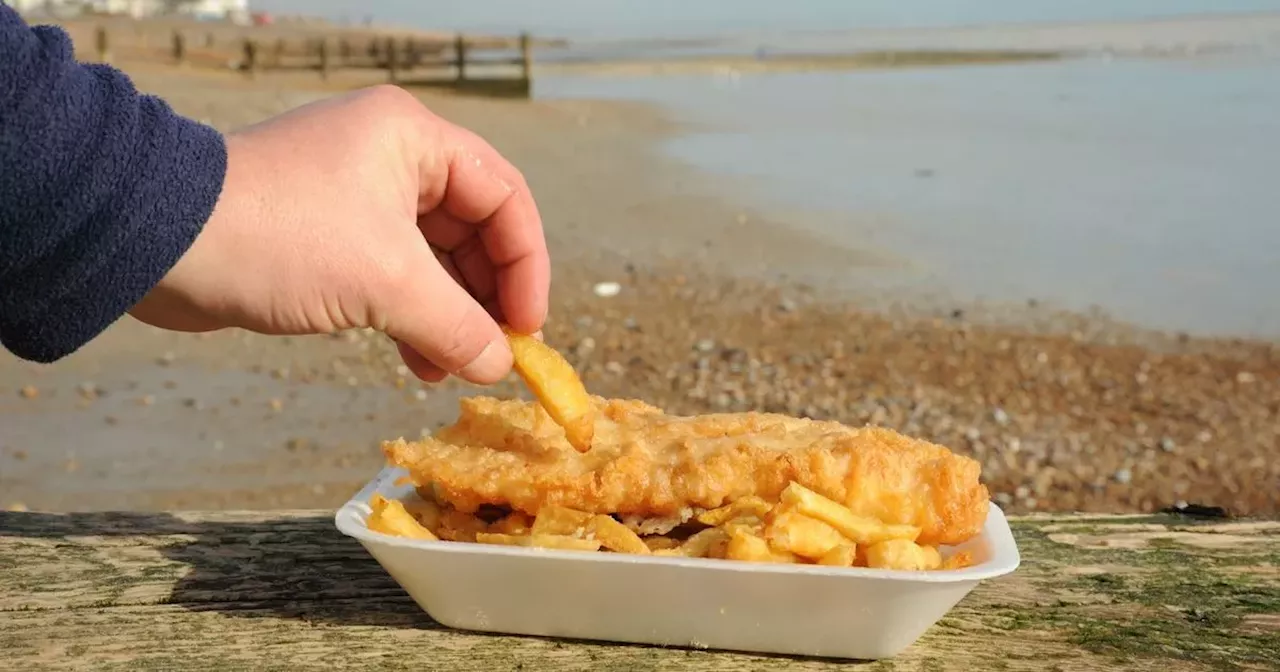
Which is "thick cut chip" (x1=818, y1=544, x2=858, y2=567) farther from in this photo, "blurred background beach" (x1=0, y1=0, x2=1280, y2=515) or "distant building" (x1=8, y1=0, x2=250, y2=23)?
"distant building" (x1=8, y1=0, x2=250, y2=23)

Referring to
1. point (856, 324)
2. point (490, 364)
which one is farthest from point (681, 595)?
point (856, 324)

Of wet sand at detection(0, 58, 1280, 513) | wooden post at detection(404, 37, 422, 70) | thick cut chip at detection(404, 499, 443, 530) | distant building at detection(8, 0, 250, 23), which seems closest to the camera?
thick cut chip at detection(404, 499, 443, 530)

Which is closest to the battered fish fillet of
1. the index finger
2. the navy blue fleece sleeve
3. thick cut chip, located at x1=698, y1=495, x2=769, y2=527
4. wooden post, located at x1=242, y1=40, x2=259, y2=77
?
thick cut chip, located at x1=698, y1=495, x2=769, y2=527

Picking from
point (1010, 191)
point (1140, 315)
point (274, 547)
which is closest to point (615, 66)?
point (1010, 191)

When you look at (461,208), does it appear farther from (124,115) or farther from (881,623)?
(881,623)

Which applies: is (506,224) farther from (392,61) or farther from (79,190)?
(392,61)

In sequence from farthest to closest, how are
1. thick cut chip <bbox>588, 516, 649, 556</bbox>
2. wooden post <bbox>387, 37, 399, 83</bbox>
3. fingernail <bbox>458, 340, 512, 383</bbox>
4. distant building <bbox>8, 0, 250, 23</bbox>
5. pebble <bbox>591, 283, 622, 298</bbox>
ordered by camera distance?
distant building <bbox>8, 0, 250, 23</bbox> < wooden post <bbox>387, 37, 399, 83</bbox> < pebble <bbox>591, 283, 622, 298</bbox> < fingernail <bbox>458, 340, 512, 383</bbox> < thick cut chip <bbox>588, 516, 649, 556</bbox>

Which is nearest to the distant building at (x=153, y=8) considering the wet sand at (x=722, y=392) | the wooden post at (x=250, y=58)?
the wooden post at (x=250, y=58)
